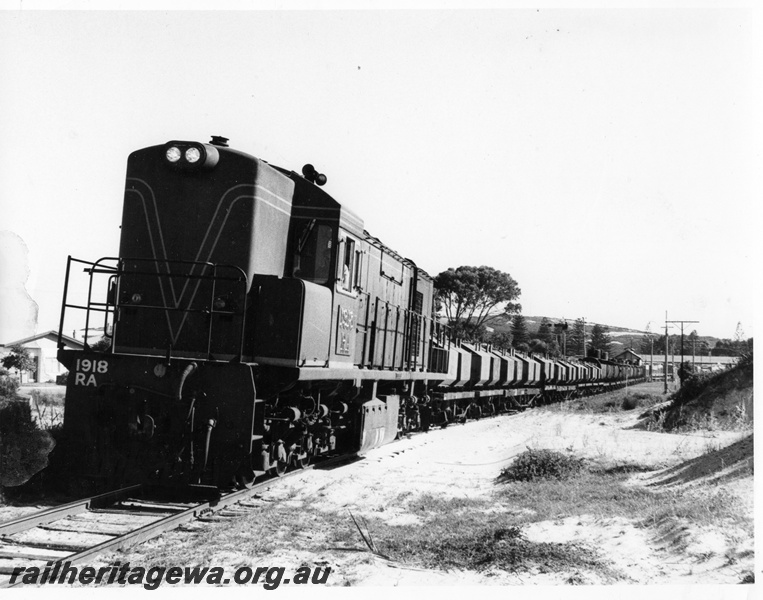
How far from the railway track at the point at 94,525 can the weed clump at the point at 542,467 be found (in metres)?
3.92

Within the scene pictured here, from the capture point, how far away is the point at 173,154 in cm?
820

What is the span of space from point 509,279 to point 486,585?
41.4 metres

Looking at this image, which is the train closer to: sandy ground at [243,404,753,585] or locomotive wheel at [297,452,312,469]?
locomotive wheel at [297,452,312,469]

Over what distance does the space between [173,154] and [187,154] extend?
0.16m

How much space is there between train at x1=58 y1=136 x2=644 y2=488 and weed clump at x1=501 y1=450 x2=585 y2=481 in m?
2.62

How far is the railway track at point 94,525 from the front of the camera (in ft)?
18.4

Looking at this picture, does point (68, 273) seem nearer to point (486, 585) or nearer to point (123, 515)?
point (123, 515)

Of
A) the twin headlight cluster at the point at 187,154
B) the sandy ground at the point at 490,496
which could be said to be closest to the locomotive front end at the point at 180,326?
the twin headlight cluster at the point at 187,154

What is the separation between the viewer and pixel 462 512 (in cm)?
812

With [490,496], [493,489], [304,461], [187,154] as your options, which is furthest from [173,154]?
[493,489]

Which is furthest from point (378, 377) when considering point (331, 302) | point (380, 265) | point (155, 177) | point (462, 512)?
point (155, 177)

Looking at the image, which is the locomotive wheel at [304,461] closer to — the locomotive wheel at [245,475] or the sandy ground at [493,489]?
the sandy ground at [493,489]

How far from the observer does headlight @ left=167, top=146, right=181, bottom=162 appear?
8188 millimetres

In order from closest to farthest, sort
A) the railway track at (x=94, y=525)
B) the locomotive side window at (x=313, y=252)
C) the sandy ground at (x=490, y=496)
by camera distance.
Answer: the railway track at (x=94, y=525)
the sandy ground at (x=490, y=496)
the locomotive side window at (x=313, y=252)
